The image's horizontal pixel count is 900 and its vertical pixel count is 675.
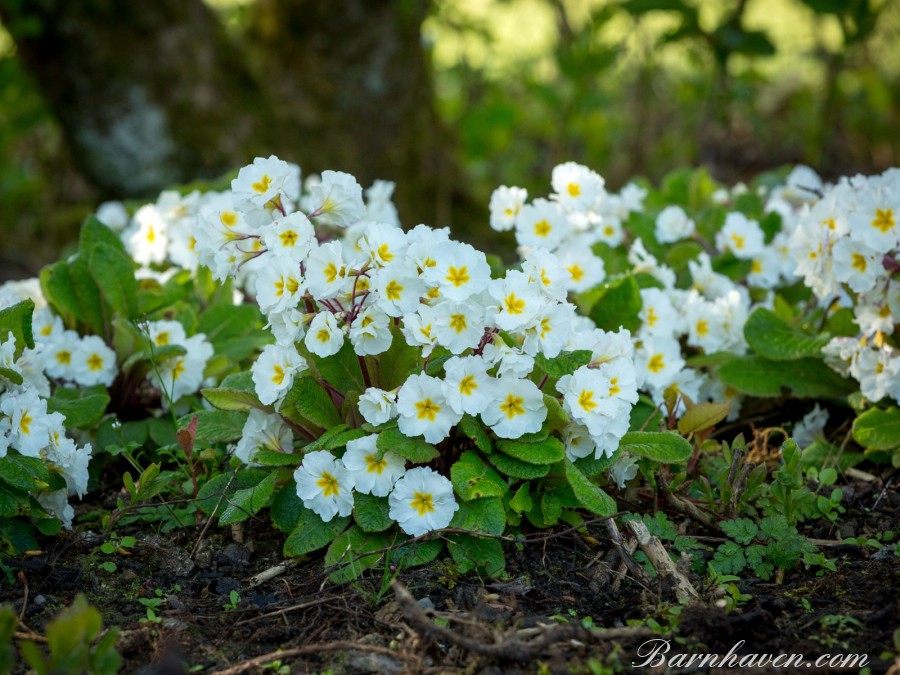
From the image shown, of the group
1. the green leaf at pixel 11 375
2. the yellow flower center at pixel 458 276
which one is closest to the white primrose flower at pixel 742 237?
the yellow flower center at pixel 458 276

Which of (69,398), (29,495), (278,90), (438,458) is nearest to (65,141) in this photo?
(278,90)

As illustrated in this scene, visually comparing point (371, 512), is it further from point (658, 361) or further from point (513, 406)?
point (658, 361)

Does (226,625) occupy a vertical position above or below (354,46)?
below

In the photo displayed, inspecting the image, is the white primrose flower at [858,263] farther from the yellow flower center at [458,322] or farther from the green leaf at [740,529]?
the yellow flower center at [458,322]

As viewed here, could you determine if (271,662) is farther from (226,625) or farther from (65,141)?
(65,141)

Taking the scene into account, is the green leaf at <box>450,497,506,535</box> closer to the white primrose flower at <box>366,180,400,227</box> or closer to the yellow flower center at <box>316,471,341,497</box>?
the yellow flower center at <box>316,471,341,497</box>

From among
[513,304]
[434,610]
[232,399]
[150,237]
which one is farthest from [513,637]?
[150,237]
